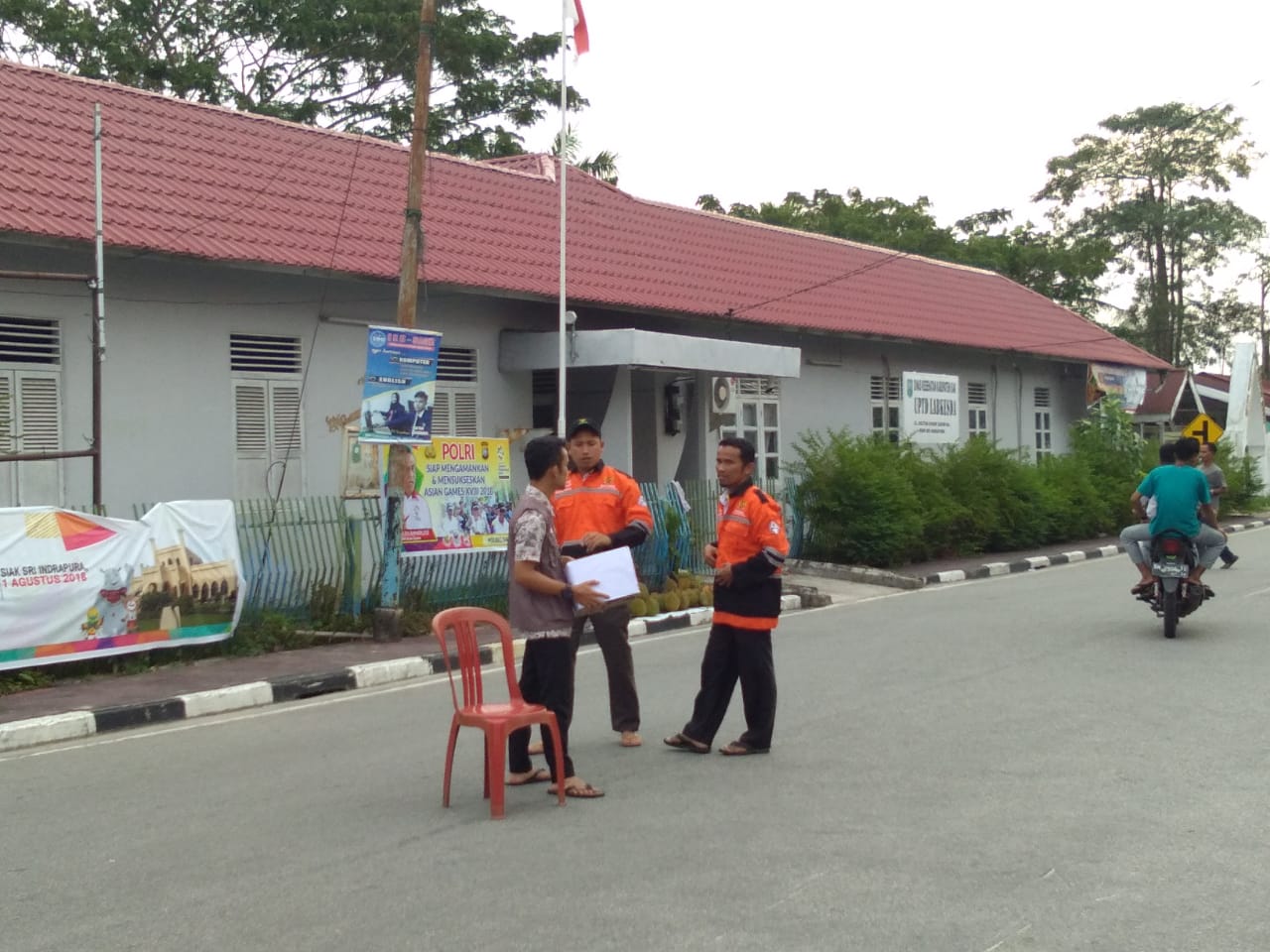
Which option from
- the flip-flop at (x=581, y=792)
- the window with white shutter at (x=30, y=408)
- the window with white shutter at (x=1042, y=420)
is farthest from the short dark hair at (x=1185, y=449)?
the window with white shutter at (x=1042, y=420)

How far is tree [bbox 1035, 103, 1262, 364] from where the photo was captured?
50.2m

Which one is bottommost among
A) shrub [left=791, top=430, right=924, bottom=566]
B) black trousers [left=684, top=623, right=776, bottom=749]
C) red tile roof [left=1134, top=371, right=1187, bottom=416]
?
black trousers [left=684, top=623, right=776, bottom=749]

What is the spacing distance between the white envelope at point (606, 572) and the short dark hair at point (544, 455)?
451mm

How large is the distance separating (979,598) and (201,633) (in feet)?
27.0

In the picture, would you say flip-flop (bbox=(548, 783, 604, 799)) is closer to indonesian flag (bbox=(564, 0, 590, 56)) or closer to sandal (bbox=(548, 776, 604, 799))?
sandal (bbox=(548, 776, 604, 799))

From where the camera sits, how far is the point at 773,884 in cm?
495

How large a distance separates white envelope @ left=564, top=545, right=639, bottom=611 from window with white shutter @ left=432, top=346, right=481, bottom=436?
392 inches

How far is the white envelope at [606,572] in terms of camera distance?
6543 mm

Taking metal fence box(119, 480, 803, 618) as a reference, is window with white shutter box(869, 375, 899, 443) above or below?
above

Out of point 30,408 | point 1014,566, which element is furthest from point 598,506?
point 1014,566

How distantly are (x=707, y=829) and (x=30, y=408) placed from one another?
30.3ft

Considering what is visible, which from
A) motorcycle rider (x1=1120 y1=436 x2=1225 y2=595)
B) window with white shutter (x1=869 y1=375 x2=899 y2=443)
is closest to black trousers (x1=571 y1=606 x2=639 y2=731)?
motorcycle rider (x1=1120 y1=436 x2=1225 y2=595)

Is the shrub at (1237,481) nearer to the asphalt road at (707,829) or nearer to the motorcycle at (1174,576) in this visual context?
the motorcycle at (1174,576)

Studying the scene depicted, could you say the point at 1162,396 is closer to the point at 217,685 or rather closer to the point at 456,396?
the point at 456,396
